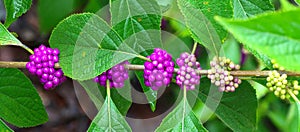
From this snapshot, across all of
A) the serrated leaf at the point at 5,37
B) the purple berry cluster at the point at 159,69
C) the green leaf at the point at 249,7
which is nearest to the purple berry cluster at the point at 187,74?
the purple berry cluster at the point at 159,69

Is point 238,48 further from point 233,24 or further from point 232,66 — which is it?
point 233,24

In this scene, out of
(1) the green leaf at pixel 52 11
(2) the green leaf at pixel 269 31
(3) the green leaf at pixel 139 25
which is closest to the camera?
(2) the green leaf at pixel 269 31

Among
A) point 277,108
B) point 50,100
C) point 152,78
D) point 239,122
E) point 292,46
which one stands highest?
point 292,46

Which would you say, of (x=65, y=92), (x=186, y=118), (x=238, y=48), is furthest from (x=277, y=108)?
(x=186, y=118)

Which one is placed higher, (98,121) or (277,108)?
(98,121)

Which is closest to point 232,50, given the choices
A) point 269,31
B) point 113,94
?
point 113,94

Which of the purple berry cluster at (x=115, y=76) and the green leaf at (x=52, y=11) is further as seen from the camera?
the green leaf at (x=52, y=11)

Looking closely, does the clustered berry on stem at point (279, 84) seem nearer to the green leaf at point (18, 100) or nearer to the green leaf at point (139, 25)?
the green leaf at point (139, 25)

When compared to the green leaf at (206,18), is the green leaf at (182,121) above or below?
below
